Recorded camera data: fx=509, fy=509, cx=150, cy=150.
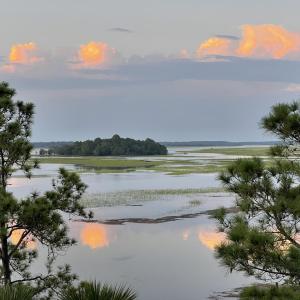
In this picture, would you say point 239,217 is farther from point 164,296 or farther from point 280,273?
point 164,296

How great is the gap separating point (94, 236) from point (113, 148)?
96815 millimetres

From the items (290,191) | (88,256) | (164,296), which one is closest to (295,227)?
(290,191)

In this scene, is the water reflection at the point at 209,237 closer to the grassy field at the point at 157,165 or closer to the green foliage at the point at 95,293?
the green foliage at the point at 95,293

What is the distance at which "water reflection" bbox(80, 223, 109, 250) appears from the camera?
23.8 meters

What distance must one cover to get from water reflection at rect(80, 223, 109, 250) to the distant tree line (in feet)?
302

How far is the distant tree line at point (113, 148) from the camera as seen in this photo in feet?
395

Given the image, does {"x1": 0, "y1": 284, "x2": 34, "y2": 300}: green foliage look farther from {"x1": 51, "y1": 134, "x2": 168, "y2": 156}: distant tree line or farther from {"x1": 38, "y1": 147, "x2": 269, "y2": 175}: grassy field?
{"x1": 51, "y1": 134, "x2": 168, "y2": 156}: distant tree line

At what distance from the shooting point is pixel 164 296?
53.5ft

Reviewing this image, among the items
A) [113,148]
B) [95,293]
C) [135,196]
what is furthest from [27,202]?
[113,148]

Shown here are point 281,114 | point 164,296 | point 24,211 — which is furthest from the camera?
point 164,296

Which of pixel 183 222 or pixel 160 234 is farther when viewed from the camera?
pixel 183 222

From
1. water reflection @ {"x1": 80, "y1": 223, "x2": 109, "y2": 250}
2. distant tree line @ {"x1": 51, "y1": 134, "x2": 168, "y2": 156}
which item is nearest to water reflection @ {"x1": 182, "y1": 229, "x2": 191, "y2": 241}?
water reflection @ {"x1": 80, "y1": 223, "x2": 109, "y2": 250}

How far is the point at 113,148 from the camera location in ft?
401

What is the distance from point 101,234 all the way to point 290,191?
19687 millimetres
